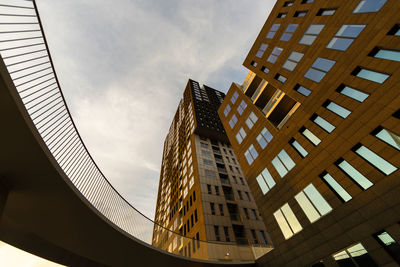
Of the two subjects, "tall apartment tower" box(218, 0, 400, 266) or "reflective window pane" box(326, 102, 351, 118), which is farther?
"reflective window pane" box(326, 102, 351, 118)

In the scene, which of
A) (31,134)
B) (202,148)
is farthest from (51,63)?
(202,148)

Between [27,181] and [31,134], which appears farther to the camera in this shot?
[27,181]

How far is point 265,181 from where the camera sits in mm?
19438

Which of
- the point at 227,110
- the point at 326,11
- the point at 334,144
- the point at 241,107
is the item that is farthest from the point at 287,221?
the point at 326,11

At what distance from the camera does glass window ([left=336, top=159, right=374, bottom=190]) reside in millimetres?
11604

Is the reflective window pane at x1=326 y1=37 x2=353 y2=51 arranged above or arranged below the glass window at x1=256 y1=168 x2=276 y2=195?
above

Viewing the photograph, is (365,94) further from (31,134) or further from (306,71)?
(31,134)

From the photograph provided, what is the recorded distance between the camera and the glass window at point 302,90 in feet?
58.2

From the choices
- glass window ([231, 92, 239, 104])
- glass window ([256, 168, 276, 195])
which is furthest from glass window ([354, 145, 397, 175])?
glass window ([231, 92, 239, 104])

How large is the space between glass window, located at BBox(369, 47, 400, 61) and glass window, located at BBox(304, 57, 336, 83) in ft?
9.18

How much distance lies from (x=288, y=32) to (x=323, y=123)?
14.5 meters

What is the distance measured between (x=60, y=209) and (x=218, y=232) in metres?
26.1

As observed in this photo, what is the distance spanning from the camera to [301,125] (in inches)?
678

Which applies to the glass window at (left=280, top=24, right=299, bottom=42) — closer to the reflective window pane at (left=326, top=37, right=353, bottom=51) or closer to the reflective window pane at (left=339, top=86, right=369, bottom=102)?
the reflective window pane at (left=326, top=37, right=353, bottom=51)
